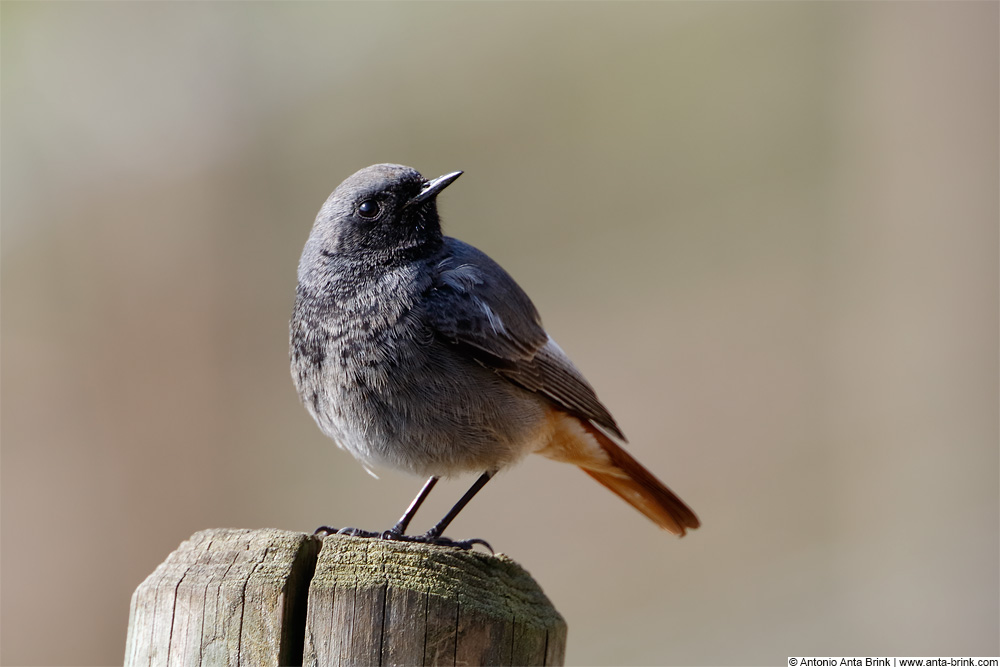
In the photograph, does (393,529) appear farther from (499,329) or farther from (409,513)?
(499,329)

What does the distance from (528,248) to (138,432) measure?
367 cm

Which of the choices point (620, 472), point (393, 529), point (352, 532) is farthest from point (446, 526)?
point (620, 472)

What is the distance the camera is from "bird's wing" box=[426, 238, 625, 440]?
391 cm

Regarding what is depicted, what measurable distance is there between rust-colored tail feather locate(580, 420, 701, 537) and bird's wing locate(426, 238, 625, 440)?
27 cm

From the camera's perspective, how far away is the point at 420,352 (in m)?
3.76

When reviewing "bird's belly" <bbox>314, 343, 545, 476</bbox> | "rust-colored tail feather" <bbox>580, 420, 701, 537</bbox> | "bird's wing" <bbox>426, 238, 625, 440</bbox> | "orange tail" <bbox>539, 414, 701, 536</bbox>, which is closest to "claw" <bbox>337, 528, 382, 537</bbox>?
"bird's belly" <bbox>314, 343, 545, 476</bbox>

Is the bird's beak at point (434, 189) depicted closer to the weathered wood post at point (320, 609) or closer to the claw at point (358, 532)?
the claw at point (358, 532)

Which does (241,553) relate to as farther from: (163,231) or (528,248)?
(163,231)

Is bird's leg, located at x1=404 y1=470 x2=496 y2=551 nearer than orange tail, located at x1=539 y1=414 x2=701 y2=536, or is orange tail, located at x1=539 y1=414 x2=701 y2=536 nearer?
bird's leg, located at x1=404 y1=470 x2=496 y2=551

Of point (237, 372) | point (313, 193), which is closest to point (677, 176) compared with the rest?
point (313, 193)

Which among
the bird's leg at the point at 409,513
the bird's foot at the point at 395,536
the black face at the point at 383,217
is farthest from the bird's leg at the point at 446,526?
the black face at the point at 383,217

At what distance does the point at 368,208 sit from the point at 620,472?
1.81 metres

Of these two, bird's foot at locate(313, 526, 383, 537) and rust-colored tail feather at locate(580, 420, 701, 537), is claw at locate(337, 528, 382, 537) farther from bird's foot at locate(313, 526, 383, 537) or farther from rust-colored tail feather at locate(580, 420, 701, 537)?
rust-colored tail feather at locate(580, 420, 701, 537)

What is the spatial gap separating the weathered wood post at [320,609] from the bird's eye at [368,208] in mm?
2100
